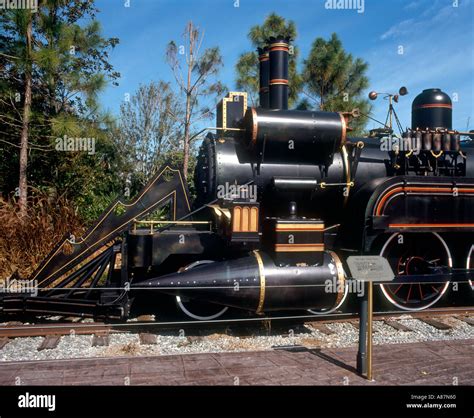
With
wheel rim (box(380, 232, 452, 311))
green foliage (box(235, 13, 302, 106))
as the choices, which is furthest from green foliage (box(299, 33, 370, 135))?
wheel rim (box(380, 232, 452, 311))

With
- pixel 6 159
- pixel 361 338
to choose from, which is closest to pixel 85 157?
pixel 6 159

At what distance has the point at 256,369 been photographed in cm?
454

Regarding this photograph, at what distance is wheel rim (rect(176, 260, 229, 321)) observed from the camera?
6.34 meters

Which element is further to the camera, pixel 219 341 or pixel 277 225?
pixel 277 225

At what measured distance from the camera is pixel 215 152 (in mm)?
6566

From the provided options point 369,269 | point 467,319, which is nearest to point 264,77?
point 369,269

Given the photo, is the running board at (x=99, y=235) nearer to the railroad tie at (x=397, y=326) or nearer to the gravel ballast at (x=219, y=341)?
the gravel ballast at (x=219, y=341)

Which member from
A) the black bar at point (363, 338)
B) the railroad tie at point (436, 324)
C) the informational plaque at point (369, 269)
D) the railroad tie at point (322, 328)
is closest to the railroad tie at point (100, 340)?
the railroad tie at point (322, 328)

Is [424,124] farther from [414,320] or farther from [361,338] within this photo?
[361,338]

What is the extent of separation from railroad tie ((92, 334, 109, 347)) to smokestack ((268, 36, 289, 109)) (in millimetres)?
4013

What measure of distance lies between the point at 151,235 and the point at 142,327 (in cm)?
127

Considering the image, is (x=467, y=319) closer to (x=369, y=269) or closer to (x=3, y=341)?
(x=369, y=269)

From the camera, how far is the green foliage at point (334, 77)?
19.5 metres

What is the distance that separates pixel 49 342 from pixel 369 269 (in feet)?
12.7
